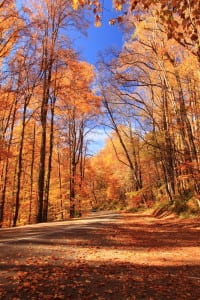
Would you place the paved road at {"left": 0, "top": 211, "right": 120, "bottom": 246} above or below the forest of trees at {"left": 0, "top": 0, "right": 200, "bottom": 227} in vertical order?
below

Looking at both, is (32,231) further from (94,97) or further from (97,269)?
(94,97)

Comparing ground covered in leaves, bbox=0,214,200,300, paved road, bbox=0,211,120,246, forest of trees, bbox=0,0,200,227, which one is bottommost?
ground covered in leaves, bbox=0,214,200,300

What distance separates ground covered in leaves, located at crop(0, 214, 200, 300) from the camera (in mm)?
4188

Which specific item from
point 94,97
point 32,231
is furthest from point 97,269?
point 94,97

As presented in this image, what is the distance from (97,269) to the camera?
546 cm

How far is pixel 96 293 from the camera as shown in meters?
4.17

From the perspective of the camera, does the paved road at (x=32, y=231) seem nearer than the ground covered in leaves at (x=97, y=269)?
No

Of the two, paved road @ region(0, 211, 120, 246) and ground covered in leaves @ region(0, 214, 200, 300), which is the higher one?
paved road @ region(0, 211, 120, 246)

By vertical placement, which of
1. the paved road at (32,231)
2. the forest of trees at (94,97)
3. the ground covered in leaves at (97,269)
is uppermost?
the forest of trees at (94,97)

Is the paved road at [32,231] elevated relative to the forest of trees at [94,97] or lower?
lower

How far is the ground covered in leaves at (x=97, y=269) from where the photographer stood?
165 inches

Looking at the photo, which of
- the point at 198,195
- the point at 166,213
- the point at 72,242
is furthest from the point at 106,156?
the point at 72,242

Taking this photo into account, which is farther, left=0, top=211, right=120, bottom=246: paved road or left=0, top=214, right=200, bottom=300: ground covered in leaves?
left=0, top=211, right=120, bottom=246: paved road

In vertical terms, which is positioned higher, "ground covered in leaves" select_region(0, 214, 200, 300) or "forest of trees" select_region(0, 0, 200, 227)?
"forest of trees" select_region(0, 0, 200, 227)
